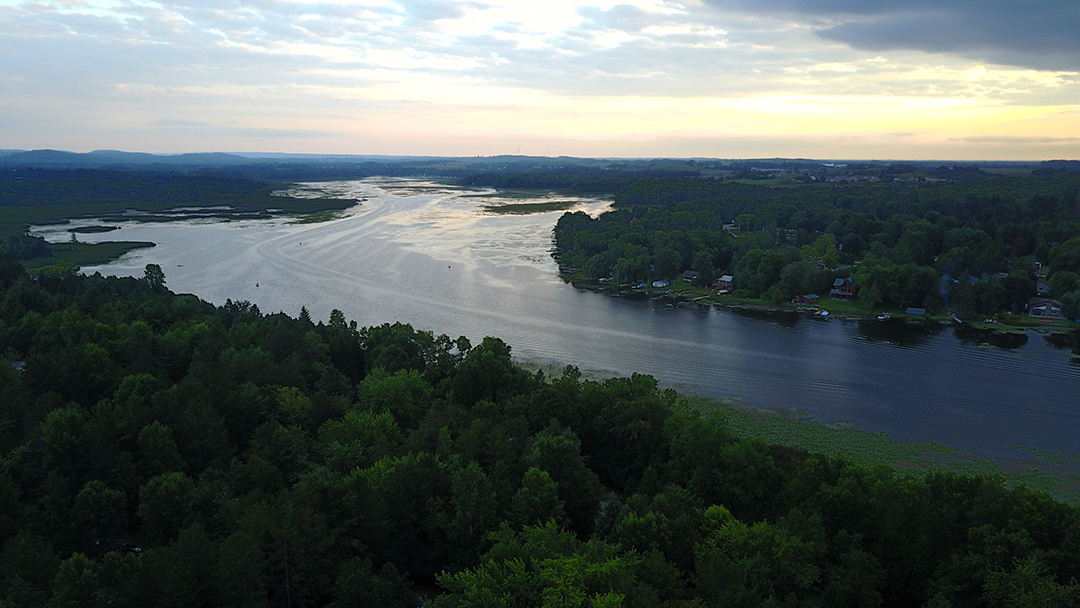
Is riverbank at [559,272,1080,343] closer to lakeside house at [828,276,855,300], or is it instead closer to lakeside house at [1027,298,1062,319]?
lakeside house at [1027,298,1062,319]

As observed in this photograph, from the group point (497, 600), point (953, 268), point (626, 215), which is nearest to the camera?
point (497, 600)

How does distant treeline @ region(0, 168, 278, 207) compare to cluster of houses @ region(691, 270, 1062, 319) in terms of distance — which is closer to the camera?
cluster of houses @ region(691, 270, 1062, 319)

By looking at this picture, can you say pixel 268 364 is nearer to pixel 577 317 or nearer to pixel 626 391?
pixel 626 391

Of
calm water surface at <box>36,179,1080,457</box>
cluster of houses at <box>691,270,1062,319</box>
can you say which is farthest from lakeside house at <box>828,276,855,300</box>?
calm water surface at <box>36,179,1080,457</box>

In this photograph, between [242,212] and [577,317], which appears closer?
[577,317]

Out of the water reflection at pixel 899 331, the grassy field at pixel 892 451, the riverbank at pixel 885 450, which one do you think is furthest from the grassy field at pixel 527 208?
the grassy field at pixel 892 451

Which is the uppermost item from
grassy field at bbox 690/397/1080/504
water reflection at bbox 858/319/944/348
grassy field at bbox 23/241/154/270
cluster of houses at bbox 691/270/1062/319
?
grassy field at bbox 23/241/154/270

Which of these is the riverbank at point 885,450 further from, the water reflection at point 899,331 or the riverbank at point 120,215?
the riverbank at point 120,215

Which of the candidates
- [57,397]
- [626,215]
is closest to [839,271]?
[626,215]
